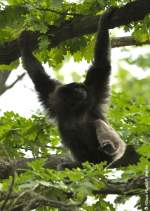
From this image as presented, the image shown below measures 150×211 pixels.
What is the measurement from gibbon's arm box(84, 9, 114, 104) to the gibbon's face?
17 centimetres

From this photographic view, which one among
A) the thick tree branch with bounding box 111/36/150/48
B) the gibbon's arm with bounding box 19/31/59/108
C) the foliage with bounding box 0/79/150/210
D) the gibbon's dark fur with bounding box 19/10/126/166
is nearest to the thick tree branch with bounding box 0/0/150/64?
the gibbon's arm with bounding box 19/31/59/108

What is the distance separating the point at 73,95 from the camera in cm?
955

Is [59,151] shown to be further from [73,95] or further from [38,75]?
[38,75]

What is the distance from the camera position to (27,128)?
8.84 m

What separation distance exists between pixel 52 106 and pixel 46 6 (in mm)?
2437

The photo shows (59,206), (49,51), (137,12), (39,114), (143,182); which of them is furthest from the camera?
(39,114)

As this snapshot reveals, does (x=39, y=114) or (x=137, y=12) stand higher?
(x=137, y=12)

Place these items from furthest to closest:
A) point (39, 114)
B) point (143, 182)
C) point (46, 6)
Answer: point (39, 114) < point (46, 6) < point (143, 182)

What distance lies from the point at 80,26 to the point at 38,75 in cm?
206

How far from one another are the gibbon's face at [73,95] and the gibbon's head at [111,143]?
980 millimetres

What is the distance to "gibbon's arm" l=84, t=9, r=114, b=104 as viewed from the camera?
8.60 m

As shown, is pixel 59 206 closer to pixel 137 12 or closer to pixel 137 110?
pixel 137 12

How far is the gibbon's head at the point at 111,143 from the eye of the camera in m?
8.37

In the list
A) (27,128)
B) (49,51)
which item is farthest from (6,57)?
(27,128)
